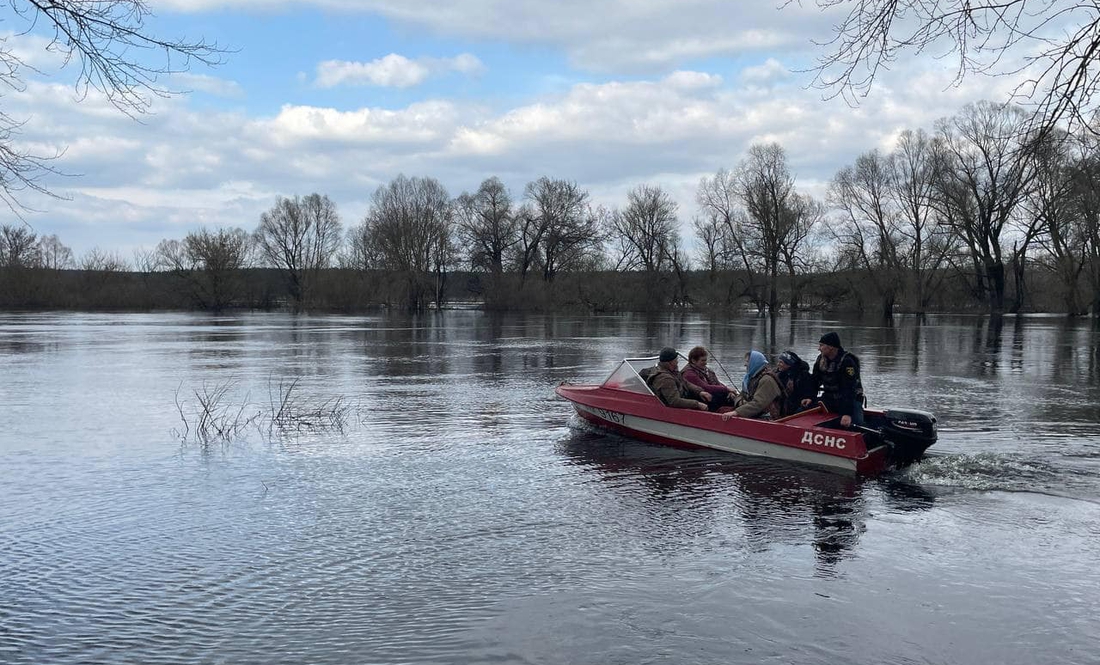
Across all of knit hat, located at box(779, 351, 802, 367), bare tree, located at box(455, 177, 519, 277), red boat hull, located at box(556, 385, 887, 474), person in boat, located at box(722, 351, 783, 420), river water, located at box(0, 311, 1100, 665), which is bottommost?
river water, located at box(0, 311, 1100, 665)

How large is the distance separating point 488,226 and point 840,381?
71694mm

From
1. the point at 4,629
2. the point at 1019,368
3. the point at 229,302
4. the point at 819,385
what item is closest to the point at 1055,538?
the point at 819,385

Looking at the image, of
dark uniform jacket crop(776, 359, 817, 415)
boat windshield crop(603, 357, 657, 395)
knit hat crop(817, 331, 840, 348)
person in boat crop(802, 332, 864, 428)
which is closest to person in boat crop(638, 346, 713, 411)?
boat windshield crop(603, 357, 657, 395)

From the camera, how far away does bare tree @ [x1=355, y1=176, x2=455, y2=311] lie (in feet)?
261

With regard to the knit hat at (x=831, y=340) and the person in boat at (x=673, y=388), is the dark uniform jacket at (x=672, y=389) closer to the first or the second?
the person in boat at (x=673, y=388)

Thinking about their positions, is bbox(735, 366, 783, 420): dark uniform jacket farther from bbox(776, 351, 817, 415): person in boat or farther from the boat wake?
the boat wake

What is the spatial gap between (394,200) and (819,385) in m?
74.7

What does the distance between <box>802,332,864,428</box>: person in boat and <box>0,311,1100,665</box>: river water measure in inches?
33.3

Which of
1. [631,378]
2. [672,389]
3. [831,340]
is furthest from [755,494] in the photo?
[631,378]

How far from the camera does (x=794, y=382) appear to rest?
11492 millimetres

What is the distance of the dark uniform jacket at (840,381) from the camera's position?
35.2 ft

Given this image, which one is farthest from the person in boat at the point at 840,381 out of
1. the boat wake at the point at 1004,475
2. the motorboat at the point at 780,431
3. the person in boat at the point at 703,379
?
the person in boat at the point at 703,379

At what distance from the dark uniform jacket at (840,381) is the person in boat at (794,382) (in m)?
0.24

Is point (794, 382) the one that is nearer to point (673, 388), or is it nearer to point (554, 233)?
point (673, 388)
